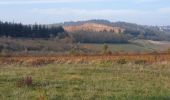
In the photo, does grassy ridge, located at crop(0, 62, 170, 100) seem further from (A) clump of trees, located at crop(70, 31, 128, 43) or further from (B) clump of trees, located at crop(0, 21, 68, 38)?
(A) clump of trees, located at crop(70, 31, 128, 43)

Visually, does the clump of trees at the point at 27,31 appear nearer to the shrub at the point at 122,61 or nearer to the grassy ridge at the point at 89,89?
the shrub at the point at 122,61

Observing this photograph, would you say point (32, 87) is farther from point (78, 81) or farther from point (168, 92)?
point (168, 92)

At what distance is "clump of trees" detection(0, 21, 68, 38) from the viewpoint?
9175 centimetres

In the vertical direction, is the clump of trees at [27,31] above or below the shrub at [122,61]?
below

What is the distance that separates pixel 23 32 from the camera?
9475cm

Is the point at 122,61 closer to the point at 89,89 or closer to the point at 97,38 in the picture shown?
the point at 89,89

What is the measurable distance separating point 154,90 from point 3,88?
15.1ft

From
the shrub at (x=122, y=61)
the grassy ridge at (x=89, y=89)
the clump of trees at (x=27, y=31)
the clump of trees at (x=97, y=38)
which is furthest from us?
the clump of trees at (x=97, y=38)

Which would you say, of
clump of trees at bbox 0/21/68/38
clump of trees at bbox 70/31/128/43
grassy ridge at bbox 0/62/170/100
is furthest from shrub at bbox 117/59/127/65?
clump of trees at bbox 0/21/68/38

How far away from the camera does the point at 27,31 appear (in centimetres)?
9600

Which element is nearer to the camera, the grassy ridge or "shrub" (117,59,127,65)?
the grassy ridge

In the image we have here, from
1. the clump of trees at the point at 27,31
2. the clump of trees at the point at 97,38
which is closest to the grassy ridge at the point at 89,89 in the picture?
the clump of trees at the point at 27,31

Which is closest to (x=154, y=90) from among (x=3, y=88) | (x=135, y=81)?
(x=135, y=81)

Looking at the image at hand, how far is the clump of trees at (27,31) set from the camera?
9175 centimetres
